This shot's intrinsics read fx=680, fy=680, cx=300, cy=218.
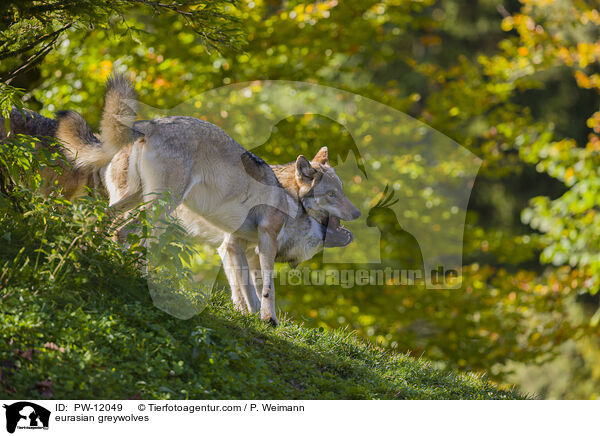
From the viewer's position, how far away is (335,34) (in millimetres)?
11812

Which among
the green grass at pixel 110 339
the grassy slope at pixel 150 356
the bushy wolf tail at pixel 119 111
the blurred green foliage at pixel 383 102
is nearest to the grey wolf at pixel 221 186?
the bushy wolf tail at pixel 119 111

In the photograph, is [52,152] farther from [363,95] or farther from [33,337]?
[363,95]

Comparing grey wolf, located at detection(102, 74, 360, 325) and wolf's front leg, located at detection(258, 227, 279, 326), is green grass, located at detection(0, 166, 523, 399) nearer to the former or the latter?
wolf's front leg, located at detection(258, 227, 279, 326)

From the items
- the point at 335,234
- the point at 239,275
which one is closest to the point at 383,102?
the point at 335,234

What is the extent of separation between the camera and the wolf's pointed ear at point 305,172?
687 centimetres

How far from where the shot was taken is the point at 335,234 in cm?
710

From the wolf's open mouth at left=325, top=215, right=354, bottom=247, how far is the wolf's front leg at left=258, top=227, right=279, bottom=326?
67 centimetres

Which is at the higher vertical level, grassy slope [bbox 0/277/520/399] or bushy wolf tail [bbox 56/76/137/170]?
bushy wolf tail [bbox 56/76/137/170]

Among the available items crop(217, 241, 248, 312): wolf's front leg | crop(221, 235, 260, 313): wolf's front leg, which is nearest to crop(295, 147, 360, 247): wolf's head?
crop(221, 235, 260, 313): wolf's front leg

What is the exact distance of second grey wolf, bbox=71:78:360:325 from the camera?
245 inches
